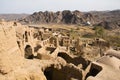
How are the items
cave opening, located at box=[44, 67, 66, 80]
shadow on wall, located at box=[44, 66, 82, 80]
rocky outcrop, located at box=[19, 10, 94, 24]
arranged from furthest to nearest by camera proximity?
rocky outcrop, located at box=[19, 10, 94, 24]
cave opening, located at box=[44, 67, 66, 80]
shadow on wall, located at box=[44, 66, 82, 80]

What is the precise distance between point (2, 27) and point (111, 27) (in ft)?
271

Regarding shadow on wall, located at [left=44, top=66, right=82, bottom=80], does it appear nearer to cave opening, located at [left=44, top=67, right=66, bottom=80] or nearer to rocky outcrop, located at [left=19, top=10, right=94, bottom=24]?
cave opening, located at [left=44, top=67, right=66, bottom=80]

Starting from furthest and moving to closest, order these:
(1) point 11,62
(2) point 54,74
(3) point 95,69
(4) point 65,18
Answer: (4) point 65,18, (3) point 95,69, (2) point 54,74, (1) point 11,62

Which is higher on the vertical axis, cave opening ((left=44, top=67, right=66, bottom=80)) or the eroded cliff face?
the eroded cliff face

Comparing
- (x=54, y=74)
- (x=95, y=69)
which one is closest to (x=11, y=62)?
(x=54, y=74)

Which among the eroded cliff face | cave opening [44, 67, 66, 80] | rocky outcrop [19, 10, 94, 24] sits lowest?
rocky outcrop [19, 10, 94, 24]

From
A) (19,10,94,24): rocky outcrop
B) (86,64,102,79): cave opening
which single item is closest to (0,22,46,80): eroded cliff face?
(86,64,102,79): cave opening

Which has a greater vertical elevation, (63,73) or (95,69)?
(63,73)

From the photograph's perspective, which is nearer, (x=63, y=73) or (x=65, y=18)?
(x=63, y=73)

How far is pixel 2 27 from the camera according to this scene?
41.4 ft

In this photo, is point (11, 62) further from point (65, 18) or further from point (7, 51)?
point (65, 18)

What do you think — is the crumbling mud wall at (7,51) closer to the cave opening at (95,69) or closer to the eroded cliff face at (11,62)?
the eroded cliff face at (11,62)

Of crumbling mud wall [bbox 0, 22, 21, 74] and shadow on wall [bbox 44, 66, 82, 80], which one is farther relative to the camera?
shadow on wall [bbox 44, 66, 82, 80]

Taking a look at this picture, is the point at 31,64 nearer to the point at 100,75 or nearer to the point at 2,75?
the point at 2,75
